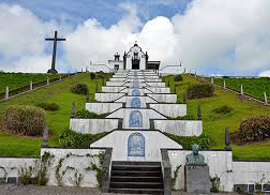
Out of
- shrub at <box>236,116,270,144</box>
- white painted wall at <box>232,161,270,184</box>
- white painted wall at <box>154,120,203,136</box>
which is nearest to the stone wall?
white painted wall at <box>154,120,203,136</box>

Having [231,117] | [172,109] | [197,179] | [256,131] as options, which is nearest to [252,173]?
[197,179]

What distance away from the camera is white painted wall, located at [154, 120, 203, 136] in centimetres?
1722

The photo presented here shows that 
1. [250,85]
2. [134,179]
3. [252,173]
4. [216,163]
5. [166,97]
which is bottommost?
[134,179]

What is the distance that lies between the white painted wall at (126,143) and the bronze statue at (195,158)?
244 centimetres

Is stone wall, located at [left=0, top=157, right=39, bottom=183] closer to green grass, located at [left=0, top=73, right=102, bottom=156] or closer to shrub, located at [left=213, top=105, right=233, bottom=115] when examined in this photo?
green grass, located at [left=0, top=73, right=102, bottom=156]

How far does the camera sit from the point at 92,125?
1708 cm

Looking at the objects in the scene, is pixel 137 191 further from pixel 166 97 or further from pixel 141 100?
pixel 166 97

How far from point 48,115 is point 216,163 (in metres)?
13.7

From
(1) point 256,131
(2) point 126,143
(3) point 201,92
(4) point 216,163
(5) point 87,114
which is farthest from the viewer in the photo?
(3) point 201,92

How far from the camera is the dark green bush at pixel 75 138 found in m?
15.3

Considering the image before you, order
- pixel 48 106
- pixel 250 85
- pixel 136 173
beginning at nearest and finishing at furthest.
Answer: pixel 136 173, pixel 48 106, pixel 250 85

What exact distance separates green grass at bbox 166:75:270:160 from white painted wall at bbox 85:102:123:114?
623 cm

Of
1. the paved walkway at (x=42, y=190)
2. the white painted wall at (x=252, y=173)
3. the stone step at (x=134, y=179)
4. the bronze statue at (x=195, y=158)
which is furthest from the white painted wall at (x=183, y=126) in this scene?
the paved walkway at (x=42, y=190)

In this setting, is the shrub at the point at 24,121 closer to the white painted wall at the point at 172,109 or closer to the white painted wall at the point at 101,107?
the white painted wall at the point at 101,107
